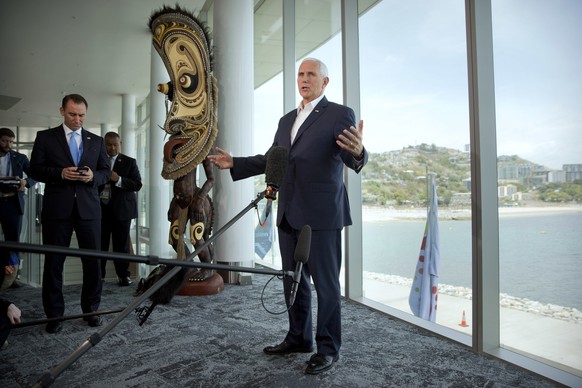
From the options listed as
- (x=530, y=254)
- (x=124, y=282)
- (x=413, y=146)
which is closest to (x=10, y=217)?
(x=124, y=282)

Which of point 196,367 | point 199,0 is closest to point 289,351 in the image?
point 196,367

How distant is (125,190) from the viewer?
4258 mm

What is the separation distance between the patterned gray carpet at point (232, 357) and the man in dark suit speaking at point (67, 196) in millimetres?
224

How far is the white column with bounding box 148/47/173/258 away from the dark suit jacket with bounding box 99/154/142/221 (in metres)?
0.95

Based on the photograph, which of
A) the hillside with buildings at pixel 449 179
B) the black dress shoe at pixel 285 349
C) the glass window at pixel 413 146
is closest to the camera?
the hillside with buildings at pixel 449 179

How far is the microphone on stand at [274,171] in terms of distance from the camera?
1.65 metres

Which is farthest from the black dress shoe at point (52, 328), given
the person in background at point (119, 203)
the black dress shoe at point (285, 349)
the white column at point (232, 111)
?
the white column at point (232, 111)

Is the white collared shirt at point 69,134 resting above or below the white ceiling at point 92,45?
below

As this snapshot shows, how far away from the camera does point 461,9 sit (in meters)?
2.68

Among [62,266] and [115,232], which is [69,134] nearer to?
[62,266]

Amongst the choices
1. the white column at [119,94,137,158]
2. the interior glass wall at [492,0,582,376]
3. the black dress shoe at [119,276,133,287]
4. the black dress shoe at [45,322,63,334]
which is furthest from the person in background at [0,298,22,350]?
the white column at [119,94,137,158]

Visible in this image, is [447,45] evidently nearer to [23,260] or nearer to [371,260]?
[371,260]

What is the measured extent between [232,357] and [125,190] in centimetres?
253

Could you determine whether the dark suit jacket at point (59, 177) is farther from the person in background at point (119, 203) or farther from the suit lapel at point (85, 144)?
the person in background at point (119, 203)
